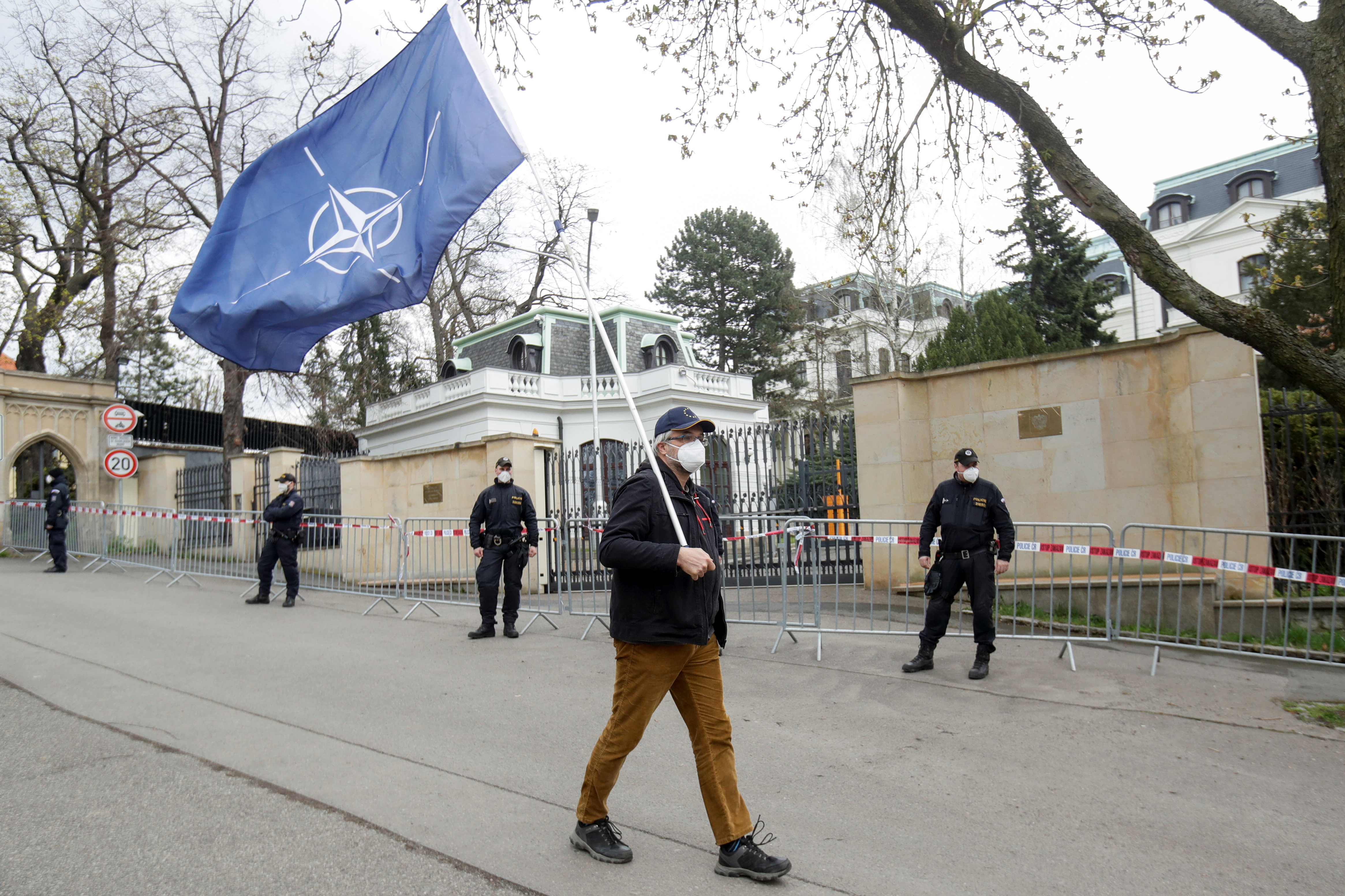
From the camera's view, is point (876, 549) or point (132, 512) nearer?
point (876, 549)

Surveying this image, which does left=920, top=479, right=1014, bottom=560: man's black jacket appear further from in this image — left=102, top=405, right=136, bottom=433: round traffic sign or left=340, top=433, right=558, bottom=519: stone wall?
left=102, top=405, right=136, bottom=433: round traffic sign

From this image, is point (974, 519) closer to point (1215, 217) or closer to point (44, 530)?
point (44, 530)

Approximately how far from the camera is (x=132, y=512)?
52.5ft

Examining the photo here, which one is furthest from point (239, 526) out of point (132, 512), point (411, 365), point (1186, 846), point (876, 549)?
point (411, 365)

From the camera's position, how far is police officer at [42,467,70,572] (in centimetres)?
1534

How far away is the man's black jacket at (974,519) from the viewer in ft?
23.0

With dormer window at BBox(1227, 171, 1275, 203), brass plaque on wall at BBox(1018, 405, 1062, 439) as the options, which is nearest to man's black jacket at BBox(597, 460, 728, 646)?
brass plaque on wall at BBox(1018, 405, 1062, 439)

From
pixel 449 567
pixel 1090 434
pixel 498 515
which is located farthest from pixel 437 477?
pixel 1090 434

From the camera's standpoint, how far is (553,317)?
35938 mm

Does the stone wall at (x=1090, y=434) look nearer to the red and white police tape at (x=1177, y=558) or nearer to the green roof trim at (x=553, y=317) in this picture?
the red and white police tape at (x=1177, y=558)

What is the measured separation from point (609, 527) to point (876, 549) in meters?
7.89

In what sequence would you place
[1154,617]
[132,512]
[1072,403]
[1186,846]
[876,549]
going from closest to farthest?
[1186,846], [1154,617], [1072,403], [876,549], [132,512]

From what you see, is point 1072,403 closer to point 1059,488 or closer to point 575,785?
point 1059,488

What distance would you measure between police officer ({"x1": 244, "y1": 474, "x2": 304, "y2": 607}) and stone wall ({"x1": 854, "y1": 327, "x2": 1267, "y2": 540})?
25.4 feet
